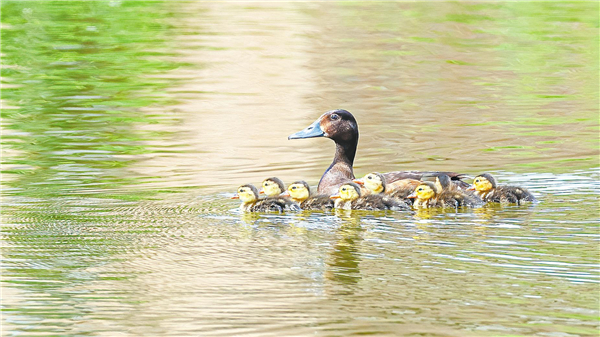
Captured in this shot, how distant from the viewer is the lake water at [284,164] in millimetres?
5066

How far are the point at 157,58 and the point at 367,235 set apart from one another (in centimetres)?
1070

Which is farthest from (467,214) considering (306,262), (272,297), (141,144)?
(141,144)

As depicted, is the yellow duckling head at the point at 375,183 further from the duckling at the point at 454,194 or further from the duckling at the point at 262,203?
the duckling at the point at 262,203

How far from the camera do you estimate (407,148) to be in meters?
10.5

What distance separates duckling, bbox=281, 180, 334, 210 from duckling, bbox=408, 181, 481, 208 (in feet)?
2.10

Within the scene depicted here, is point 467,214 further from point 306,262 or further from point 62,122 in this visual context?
point 62,122

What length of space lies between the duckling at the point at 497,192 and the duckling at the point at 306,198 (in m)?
1.08

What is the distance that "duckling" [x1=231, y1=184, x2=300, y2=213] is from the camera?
7508 mm

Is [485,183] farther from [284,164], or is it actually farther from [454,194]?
[284,164]

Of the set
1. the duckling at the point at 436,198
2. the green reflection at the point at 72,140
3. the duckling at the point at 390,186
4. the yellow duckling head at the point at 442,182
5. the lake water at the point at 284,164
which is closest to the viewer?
the lake water at the point at 284,164

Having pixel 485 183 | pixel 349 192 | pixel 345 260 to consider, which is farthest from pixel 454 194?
pixel 345 260

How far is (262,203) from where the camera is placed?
7.53 m

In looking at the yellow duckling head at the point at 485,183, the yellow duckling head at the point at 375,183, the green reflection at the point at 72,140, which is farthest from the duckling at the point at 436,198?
the green reflection at the point at 72,140

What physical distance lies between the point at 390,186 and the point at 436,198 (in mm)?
538
